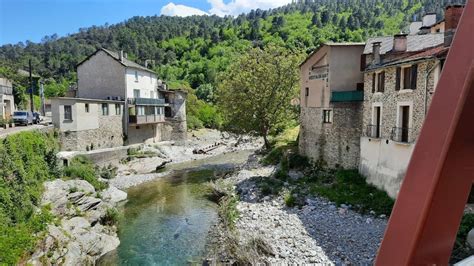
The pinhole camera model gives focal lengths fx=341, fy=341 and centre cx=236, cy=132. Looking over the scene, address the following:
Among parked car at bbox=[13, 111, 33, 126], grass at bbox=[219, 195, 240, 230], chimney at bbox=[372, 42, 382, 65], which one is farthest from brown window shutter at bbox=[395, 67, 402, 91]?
parked car at bbox=[13, 111, 33, 126]

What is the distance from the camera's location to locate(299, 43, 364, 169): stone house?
2291 cm

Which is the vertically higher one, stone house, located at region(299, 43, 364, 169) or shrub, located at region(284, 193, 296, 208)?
stone house, located at region(299, 43, 364, 169)

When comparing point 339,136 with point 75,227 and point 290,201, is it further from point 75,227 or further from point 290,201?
point 75,227

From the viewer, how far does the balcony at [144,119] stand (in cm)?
3897

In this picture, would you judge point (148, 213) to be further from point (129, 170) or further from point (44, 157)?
point (129, 170)

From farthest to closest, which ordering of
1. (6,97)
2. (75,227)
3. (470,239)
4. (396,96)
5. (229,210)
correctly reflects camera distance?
(6,97)
(229,210)
(396,96)
(75,227)
(470,239)

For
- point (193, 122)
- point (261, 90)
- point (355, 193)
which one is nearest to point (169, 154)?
point (261, 90)

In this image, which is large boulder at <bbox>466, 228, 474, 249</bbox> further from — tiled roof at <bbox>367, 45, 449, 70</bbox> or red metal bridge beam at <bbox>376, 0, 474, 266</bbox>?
red metal bridge beam at <bbox>376, 0, 474, 266</bbox>

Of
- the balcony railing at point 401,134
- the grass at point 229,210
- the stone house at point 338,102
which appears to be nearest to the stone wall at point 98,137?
the grass at point 229,210

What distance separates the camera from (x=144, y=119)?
4066 cm

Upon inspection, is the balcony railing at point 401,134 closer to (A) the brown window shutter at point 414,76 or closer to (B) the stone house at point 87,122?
(A) the brown window shutter at point 414,76

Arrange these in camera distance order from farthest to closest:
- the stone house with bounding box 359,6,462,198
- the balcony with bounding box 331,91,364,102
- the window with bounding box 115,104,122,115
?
the window with bounding box 115,104,122,115 < the balcony with bounding box 331,91,364,102 < the stone house with bounding box 359,6,462,198

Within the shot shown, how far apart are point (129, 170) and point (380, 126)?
2317 centimetres

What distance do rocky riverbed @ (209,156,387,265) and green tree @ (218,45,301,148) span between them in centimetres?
1426
